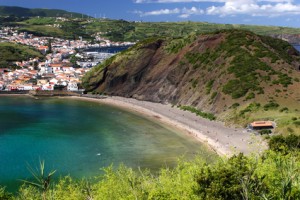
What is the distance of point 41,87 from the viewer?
135 metres

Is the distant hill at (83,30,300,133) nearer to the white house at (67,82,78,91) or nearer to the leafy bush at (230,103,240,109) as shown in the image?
the leafy bush at (230,103,240,109)

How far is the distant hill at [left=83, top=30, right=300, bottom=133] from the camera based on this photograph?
3280 inches

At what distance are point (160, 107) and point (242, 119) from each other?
31564 mm

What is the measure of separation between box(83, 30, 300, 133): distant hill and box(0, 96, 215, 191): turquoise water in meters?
17.0

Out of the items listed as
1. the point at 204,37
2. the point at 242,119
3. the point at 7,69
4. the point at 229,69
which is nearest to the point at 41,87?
the point at 7,69

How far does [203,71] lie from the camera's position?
354 feet

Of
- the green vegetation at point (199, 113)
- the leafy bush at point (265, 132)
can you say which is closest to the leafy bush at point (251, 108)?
the green vegetation at point (199, 113)

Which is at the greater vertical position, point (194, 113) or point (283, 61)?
point (283, 61)

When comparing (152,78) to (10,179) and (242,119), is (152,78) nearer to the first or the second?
(242,119)

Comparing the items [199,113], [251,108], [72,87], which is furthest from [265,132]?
[72,87]

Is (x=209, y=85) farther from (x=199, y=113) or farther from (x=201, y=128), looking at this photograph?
(x=201, y=128)

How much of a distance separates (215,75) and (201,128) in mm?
29584

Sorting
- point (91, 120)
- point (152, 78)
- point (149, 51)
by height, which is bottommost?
point (91, 120)

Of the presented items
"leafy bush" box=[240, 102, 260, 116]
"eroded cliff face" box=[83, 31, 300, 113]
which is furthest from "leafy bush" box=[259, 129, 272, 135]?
"eroded cliff face" box=[83, 31, 300, 113]
